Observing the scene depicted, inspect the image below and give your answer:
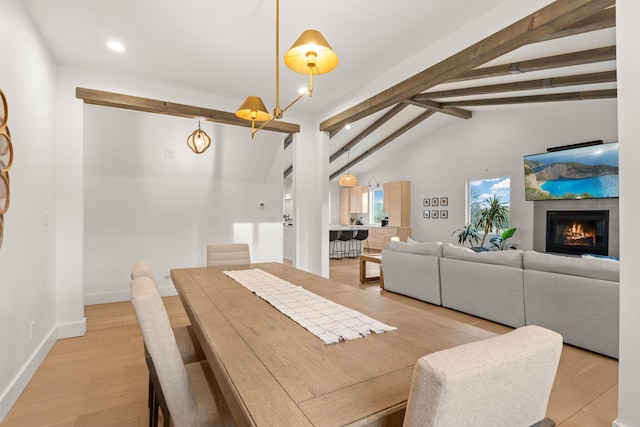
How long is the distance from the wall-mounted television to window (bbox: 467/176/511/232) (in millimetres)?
551

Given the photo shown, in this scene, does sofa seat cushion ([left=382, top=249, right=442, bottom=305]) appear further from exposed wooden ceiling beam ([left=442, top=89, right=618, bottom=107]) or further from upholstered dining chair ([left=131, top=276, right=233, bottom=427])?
exposed wooden ceiling beam ([left=442, top=89, right=618, bottom=107])

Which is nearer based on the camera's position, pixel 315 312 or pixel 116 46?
pixel 315 312

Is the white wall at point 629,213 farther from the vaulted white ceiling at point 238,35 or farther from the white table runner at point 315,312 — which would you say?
the white table runner at point 315,312

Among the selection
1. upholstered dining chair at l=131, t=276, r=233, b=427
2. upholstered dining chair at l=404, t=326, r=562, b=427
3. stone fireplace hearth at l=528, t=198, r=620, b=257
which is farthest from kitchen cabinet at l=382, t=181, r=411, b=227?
upholstered dining chair at l=404, t=326, r=562, b=427

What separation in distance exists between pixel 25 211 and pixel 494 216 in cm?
759

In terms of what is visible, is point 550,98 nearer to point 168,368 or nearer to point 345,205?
point 168,368

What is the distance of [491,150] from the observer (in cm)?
732

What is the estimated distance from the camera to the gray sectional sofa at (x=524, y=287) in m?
2.71

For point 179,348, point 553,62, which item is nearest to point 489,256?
point 553,62

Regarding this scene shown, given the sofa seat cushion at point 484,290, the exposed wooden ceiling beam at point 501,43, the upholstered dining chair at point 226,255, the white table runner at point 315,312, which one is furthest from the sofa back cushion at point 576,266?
the upholstered dining chair at point 226,255

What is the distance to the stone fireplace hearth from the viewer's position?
5.43 metres

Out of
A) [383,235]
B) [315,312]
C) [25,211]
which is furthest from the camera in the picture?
[383,235]

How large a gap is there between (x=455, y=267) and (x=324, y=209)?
1935 mm

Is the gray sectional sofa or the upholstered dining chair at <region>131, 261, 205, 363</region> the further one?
the gray sectional sofa
